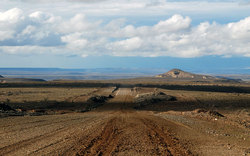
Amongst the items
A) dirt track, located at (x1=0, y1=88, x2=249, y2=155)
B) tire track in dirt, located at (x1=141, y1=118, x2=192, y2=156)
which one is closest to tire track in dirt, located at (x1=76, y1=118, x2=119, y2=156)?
dirt track, located at (x1=0, y1=88, x2=249, y2=155)

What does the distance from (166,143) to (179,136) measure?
1.98 m

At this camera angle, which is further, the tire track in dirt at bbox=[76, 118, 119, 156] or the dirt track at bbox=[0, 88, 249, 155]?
the dirt track at bbox=[0, 88, 249, 155]

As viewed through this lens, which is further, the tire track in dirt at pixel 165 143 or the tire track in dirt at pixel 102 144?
the tire track in dirt at pixel 165 143

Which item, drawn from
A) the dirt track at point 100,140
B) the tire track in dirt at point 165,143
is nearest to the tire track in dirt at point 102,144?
the dirt track at point 100,140

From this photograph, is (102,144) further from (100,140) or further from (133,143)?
(133,143)

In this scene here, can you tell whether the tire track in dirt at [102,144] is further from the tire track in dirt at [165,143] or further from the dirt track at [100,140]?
the tire track in dirt at [165,143]

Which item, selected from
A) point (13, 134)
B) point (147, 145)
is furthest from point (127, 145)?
point (13, 134)

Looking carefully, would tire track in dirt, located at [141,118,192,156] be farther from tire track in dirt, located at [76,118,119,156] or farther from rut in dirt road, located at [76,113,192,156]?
tire track in dirt, located at [76,118,119,156]

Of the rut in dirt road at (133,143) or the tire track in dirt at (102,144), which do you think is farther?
the rut in dirt road at (133,143)

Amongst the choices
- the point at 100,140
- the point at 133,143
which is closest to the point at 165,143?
the point at 133,143

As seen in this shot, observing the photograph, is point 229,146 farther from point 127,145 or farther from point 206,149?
point 127,145

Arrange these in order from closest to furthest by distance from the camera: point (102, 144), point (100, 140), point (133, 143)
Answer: point (102, 144) < point (133, 143) < point (100, 140)

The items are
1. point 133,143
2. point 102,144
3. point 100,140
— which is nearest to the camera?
point 102,144

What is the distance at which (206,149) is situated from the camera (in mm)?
11375
